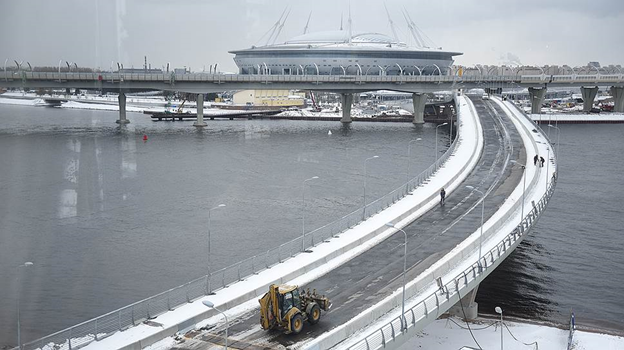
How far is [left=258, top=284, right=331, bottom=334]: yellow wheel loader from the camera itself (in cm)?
1198

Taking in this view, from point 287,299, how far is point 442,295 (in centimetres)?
361

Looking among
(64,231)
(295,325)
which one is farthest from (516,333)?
(64,231)

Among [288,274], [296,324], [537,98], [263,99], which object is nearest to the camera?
[296,324]

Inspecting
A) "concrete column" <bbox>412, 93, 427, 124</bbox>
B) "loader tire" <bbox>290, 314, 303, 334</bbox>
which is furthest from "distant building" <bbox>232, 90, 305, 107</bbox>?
"loader tire" <bbox>290, 314, 303, 334</bbox>

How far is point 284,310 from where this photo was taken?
476 inches

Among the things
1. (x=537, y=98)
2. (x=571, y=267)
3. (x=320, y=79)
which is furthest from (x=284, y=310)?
(x=537, y=98)

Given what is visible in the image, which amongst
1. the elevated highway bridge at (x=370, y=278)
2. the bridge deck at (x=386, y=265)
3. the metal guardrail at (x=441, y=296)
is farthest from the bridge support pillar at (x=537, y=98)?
the metal guardrail at (x=441, y=296)

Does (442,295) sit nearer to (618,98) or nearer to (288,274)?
(288,274)

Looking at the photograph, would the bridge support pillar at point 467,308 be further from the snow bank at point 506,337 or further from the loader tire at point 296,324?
the loader tire at point 296,324

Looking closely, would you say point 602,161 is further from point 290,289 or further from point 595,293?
point 290,289

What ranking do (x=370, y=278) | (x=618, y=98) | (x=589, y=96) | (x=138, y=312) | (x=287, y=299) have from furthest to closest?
(x=589, y=96) → (x=618, y=98) → (x=370, y=278) → (x=138, y=312) → (x=287, y=299)

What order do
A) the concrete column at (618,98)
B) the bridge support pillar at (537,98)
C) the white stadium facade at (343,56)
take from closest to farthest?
the bridge support pillar at (537,98)
the concrete column at (618,98)
the white stadium facade at (343,56)

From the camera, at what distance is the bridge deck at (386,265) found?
12.0m

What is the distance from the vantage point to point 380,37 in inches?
3374
